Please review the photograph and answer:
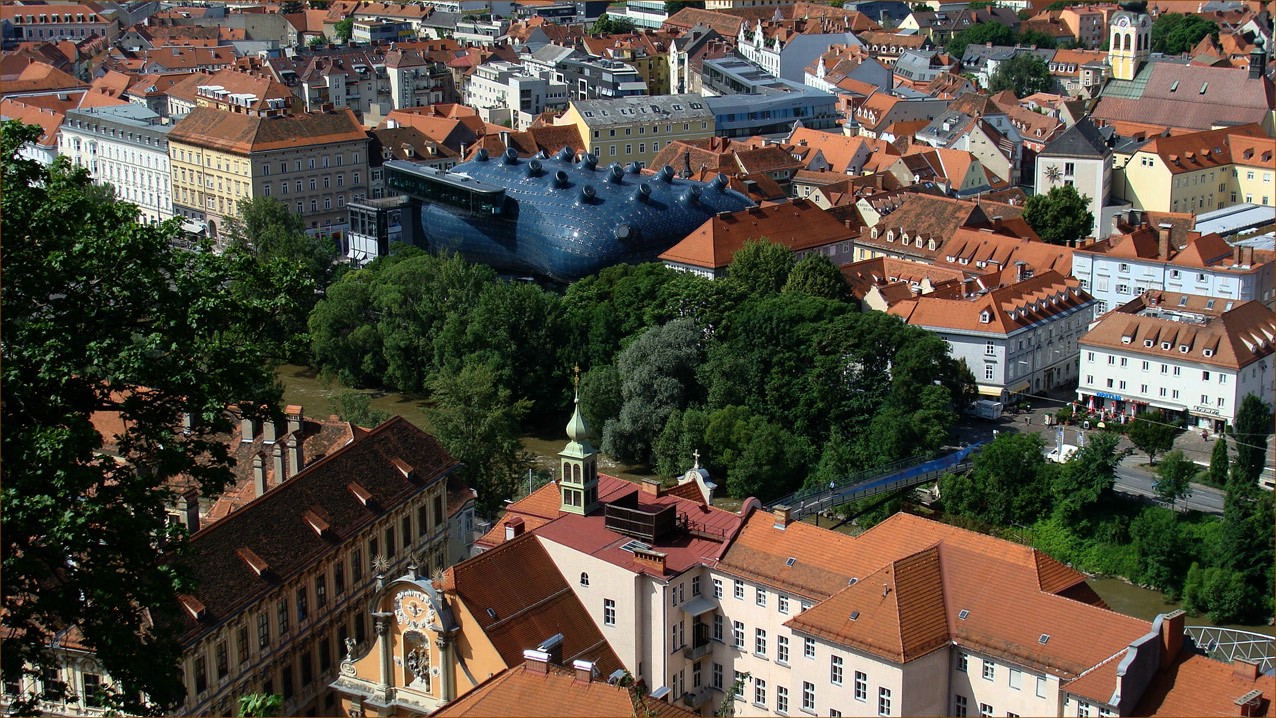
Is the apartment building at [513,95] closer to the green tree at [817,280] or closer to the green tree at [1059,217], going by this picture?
the green tree at [1059,217]

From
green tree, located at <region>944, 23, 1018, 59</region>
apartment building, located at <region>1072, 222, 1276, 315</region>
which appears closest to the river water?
apartment building, located at <region>1072, 222, 1276, 315</region>

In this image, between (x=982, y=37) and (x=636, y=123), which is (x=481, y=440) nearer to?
(x=636, y=123)

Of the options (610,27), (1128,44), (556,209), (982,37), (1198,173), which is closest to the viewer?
(556,209)

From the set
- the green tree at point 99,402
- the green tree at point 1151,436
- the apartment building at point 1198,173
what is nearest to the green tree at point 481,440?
the green tree at point 1151,436

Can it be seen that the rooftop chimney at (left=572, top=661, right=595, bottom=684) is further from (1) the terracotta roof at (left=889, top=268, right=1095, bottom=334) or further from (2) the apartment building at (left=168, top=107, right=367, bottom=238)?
A: (2) the apartment building at (left=168, top=107, right=367, bottom=238)

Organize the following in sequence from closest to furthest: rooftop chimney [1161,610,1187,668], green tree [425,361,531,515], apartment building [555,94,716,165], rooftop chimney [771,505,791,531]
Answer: rooftop chimney [1161,610,1187,668] < rooftop chimney [771,505,791,531] < green tree [425,361,531,515] < apartment building [555,94,716,165]

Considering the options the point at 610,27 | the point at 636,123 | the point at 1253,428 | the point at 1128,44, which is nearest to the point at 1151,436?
the point at 1253,428
